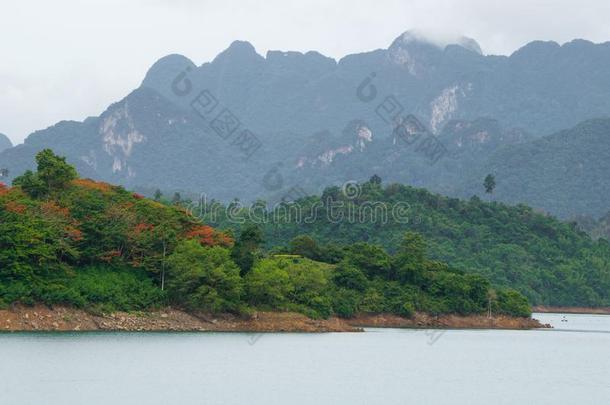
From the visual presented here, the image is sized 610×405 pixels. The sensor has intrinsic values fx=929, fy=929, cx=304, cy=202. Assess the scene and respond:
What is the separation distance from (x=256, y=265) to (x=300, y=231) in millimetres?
61906

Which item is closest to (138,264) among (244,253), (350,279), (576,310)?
(244,253)

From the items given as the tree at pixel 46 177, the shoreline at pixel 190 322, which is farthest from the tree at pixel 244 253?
the tree at pixel 46 177

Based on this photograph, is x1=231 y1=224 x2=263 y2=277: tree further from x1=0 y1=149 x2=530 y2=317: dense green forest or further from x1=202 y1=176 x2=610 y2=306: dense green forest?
x1=202 y1=176 x2=610 y2=306: dense green forest

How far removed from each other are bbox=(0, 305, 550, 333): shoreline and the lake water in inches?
87.3

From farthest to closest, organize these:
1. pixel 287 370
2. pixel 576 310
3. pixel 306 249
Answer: pixel 576 310 → pixel 306 249 → pixel 287 370

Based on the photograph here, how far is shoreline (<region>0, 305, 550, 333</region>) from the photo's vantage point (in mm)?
61188

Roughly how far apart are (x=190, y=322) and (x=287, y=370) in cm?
2254

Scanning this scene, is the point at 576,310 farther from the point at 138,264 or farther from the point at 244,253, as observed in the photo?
the point at 138,264

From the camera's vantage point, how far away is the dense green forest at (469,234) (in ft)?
449

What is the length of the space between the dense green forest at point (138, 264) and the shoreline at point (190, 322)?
2.36 feet

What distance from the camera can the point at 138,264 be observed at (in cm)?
7019

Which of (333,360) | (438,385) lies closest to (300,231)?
(333,360)

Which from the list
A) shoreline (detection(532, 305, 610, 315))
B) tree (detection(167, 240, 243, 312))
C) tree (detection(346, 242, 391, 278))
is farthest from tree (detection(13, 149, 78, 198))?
shoreline (detection(532, 305, 610, 315))

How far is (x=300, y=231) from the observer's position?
5418 inches
